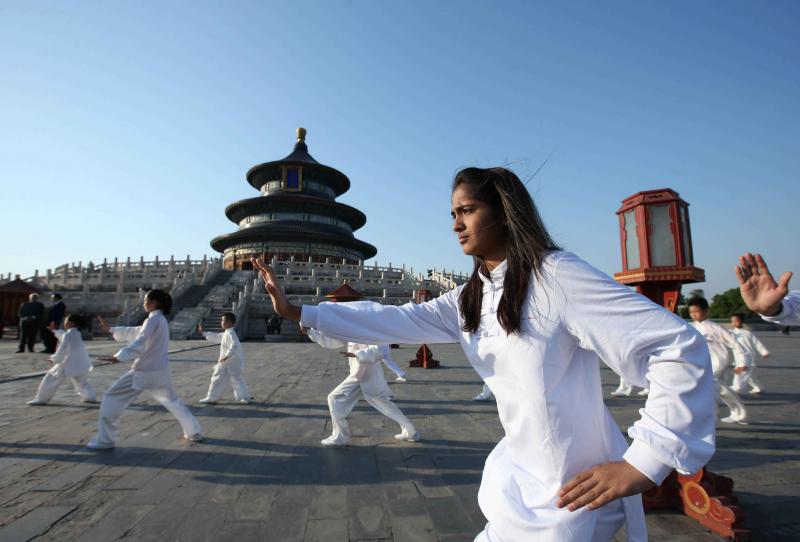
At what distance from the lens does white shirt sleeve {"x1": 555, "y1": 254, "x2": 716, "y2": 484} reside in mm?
1043

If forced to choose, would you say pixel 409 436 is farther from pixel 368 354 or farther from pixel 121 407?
pixel 121 407

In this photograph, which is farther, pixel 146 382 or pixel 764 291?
pixel 146 382

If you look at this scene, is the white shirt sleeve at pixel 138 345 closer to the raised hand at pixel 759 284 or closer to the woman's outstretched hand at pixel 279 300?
the woman's outstretched hand at pixel 279 300

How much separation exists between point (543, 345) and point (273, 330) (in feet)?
65.8

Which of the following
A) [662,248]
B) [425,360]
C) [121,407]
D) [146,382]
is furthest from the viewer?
[425,360]

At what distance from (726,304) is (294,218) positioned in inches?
1619

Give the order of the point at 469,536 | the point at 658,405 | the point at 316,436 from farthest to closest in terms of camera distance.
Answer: the point at 316,436
the point at 469,536
the point at 658,405

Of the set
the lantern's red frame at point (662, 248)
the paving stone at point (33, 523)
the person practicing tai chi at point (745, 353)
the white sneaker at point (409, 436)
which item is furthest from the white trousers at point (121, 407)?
the person practicing tai chi at point (745, 353)

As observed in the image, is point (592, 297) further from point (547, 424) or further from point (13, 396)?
point (13, 396)

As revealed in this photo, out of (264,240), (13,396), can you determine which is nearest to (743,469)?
(13,396)

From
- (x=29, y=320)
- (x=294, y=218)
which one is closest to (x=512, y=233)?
(x=29, y=320)

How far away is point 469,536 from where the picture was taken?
2.45m

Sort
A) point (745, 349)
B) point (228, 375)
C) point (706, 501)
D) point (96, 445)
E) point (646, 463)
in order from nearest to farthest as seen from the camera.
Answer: point (646, 463), point (706, 501), point (96, 445), point (745, 349), point (228, 375)

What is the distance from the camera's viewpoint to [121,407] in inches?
167
